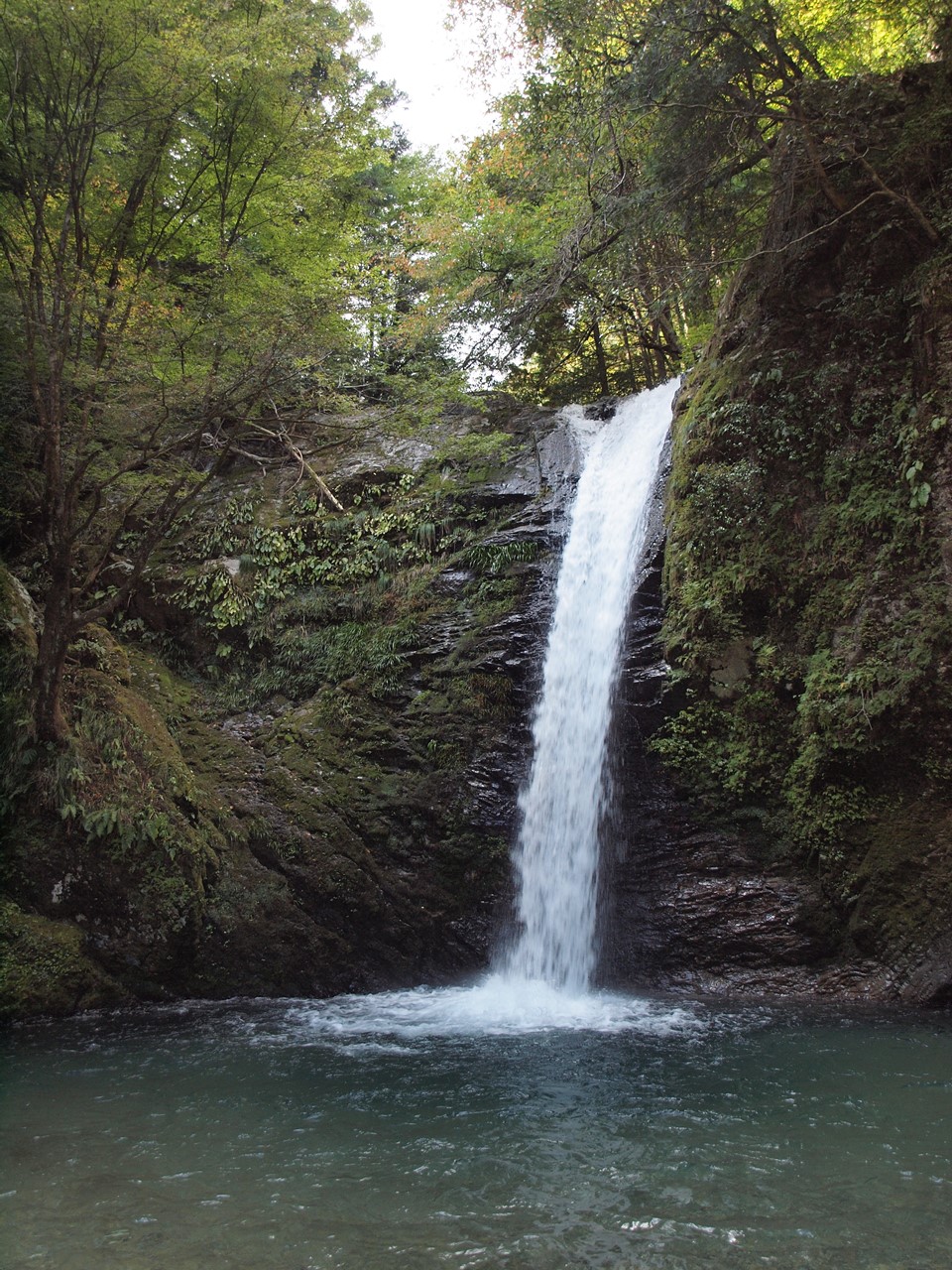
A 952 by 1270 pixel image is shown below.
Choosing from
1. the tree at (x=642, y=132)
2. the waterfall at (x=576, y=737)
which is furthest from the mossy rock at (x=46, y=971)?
the tree at (x=642, y=132)

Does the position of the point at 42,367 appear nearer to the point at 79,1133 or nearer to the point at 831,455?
the point at 79,1133

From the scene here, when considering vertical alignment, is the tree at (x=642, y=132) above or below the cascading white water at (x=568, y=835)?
above

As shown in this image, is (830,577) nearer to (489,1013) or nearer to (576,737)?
(576,737)

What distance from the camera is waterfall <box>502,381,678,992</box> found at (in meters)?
7.42

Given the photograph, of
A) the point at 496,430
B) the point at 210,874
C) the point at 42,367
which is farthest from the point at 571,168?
the point at 210,874

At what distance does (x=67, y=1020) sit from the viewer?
243 inches

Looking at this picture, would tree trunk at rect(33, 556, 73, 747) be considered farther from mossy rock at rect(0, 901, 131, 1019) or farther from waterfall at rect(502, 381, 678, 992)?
waterfall at rect(502, 381, 678, 992)

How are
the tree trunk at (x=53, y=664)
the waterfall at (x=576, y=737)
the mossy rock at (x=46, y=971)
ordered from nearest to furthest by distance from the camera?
the mossy rock at (x=46, y=971), the tree trunk at (x=53, y=664), the waterfall at (x=576, y=737)

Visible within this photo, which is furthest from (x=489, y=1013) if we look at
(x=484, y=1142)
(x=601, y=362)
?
(x=601, y=362)

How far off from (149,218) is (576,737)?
6.86 meters

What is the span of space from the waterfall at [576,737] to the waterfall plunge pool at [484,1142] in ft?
4.03

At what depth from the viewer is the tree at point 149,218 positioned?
652cm

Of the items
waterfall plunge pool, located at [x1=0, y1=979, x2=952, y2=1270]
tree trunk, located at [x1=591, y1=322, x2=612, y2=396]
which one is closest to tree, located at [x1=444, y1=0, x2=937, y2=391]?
Answer: tree trunk, located at [x1=591, y1=322, x2=612, y2=396]

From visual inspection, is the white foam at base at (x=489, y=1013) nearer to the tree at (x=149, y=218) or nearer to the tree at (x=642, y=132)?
the tree at (x=149, y=218)
